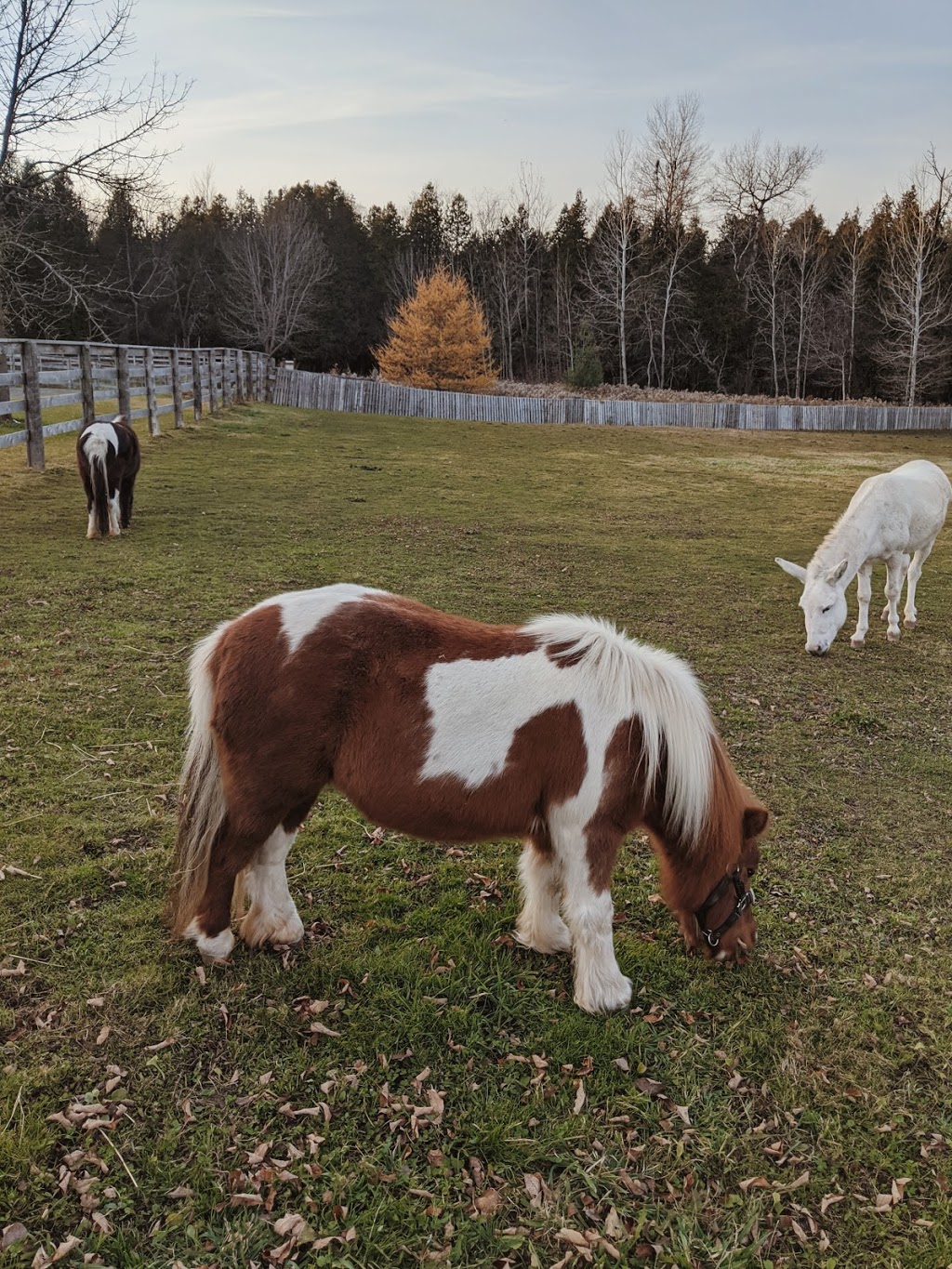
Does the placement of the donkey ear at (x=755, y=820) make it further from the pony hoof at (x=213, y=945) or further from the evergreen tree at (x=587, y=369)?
the evergreen tree at (x=587, y=369)

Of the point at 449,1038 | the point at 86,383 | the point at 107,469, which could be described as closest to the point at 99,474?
the point at 107,469

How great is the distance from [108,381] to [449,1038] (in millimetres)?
14666

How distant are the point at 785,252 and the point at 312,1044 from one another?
5031 centimetres

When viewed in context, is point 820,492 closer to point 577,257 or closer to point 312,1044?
point 312,1044

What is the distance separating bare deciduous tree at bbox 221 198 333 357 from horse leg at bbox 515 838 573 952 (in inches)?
1384

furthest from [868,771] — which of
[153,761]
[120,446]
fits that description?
[120,446]

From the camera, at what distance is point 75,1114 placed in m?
2.39

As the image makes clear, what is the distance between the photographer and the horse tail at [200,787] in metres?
2.89

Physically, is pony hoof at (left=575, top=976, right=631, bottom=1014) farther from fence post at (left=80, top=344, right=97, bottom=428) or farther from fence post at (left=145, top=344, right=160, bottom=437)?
fence post at (left=145, top=344, right=160, bottom=437)

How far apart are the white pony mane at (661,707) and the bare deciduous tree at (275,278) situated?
35208 millimetres

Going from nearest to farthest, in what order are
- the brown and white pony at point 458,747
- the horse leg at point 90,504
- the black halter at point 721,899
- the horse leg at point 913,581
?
Answer: 1. the brown and white pony at point 458,747
2. the black halter at point 721,899
3. the horse leg at point 913,581
4. the horse leg at point 90,504

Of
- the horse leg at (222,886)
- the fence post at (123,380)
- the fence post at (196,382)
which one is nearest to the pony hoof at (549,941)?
the horse leg at (222,886)

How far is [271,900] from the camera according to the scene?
10.2ft

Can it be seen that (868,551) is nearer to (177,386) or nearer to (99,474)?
(99,474)
